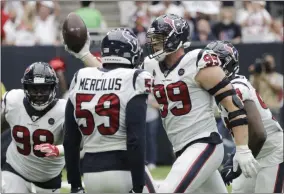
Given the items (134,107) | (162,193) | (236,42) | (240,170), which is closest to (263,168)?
(240,170)

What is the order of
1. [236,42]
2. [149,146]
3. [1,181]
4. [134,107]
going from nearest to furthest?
[134,107]
[1,181]
[149,146]
[236,42]

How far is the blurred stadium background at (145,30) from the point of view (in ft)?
39.3

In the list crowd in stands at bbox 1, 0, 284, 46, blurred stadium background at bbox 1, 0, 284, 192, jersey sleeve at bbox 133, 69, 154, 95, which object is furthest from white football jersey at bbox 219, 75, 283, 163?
crowd in stands at bbox 1, 0, 284, 46

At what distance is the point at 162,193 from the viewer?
5945 mm

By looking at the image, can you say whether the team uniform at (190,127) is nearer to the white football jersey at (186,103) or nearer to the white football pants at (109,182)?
the white football jersey at (186,103)

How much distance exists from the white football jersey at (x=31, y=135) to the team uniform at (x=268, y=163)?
1534 millimetres

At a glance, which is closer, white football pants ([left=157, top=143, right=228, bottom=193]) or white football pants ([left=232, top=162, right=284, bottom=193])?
white football pants ([left=157, top=143, right=228, bottom=193])

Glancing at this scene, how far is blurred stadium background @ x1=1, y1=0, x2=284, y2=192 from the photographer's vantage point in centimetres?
1198

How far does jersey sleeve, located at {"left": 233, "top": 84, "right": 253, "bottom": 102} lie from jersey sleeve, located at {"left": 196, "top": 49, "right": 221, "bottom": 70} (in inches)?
17.3

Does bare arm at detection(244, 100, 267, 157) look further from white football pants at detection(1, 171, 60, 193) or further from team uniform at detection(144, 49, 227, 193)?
white football pants at detection(1, 171, 60, 193)

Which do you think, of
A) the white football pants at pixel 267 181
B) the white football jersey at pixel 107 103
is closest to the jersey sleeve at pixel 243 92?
the white football pants at pixel 267 181

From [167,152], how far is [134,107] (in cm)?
699

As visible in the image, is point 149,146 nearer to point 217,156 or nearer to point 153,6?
point 153,6

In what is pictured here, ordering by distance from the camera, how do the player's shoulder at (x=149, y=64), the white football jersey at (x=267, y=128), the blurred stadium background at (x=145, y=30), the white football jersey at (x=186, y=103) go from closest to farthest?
the white football jersey at (x=186, y=103)
the player's shoulder at (x=149, y=64)
the white football jersey at (x=267, y=128)
the blurred stadium background at (x=145, y=30)
